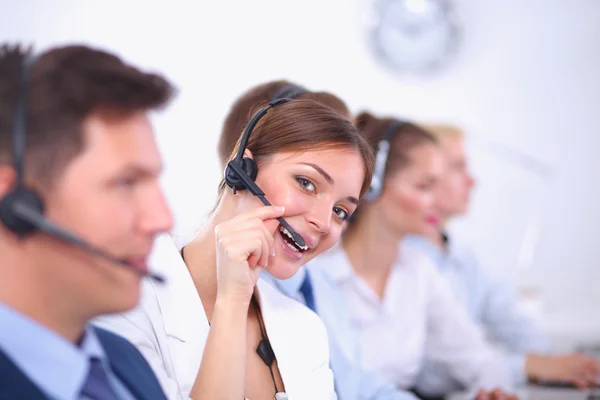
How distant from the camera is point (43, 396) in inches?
20.4

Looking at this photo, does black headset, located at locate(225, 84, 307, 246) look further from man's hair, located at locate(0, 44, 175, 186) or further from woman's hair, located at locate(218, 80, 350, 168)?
man's hair, located at locate(0, 44, 175, 186)

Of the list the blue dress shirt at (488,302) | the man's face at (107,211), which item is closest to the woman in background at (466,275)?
the blue dress shirt at (488,302)

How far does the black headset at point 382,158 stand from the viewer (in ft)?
3.93

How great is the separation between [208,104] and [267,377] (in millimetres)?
467

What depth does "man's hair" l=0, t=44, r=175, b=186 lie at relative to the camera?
511mm

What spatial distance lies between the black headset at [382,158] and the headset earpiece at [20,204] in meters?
0.74

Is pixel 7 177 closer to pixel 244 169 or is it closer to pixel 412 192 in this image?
pixel 244 169

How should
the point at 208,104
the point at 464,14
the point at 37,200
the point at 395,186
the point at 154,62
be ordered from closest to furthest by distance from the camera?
the point at 37,200 → the point at 208,104 → the point at 154,62 → the point at 395,186 → the point at 464,14

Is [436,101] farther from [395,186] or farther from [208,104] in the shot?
[208,104]

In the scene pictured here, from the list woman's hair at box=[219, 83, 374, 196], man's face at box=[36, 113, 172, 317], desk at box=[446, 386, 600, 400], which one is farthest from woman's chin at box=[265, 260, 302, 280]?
desk at box=[446, 386, 600, 400]

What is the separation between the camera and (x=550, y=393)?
1.51m

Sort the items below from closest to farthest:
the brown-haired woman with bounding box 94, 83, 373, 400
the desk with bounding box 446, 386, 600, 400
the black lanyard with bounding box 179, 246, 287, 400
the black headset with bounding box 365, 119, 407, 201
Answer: the brown-haired woman with bounding box 94, 83, 373, 400
the black lanyard with bounding box 179, 246, 287, 400
the black headset with bounding box 365, 119, 407, 201
the desk with bounding box 446, 386, 600, 400

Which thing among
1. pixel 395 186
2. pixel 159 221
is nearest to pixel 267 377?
pixel 159 221

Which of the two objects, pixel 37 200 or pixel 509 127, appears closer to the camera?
pixel 37 200
